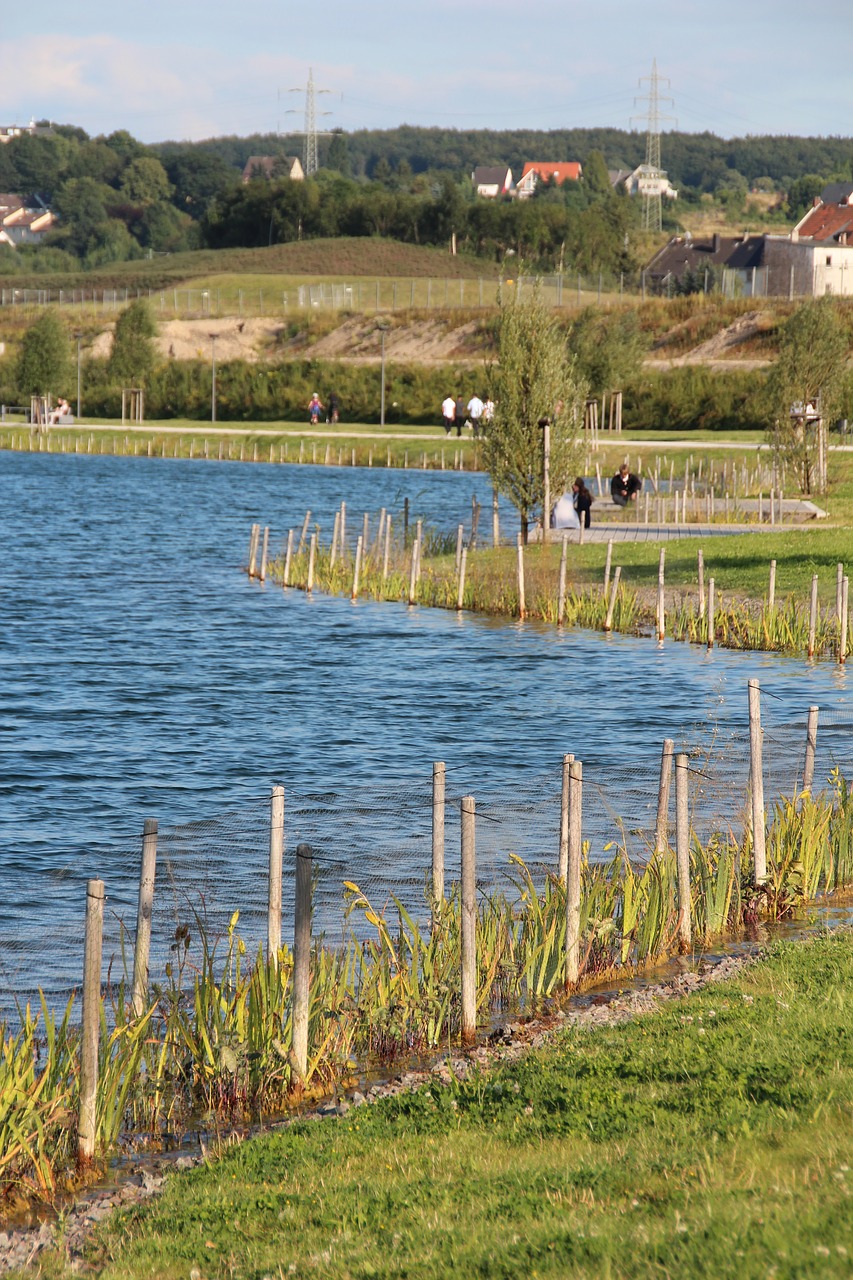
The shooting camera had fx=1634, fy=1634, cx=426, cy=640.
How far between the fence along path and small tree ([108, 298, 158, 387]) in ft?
279

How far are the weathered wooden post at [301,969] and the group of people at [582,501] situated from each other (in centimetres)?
2697

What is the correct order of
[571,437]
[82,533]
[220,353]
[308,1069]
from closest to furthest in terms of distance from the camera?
[308,1069] → [571,437] → [82,533] → [220,353]

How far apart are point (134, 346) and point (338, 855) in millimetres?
88433

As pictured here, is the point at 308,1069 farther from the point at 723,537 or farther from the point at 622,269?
the point at 622,269

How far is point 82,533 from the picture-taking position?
165ft

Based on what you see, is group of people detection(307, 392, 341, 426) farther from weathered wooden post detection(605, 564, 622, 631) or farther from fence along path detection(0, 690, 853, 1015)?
fence along path detection(0, 690, 853, 1015)

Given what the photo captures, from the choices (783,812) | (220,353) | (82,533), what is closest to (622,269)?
(220,353)

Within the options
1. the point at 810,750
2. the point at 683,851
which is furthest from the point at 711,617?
the point at 683,851

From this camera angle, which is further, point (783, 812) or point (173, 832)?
point (783, 812)

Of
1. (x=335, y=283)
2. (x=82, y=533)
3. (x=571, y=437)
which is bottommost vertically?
(x=82, y=533)

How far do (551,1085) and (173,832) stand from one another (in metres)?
3.27

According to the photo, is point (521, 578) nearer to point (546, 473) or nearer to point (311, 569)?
point (546, 473)

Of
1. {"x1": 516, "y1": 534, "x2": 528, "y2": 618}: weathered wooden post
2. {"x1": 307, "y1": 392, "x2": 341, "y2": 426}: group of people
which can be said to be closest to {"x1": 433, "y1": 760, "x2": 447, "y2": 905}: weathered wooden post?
{"x1": 516, "y1": 534, "x2": 528, "y2": 618}: weathered wooden post

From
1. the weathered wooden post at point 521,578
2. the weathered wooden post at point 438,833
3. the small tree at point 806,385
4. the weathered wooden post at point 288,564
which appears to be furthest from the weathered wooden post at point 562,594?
the weathered wooden post at point 438,833
